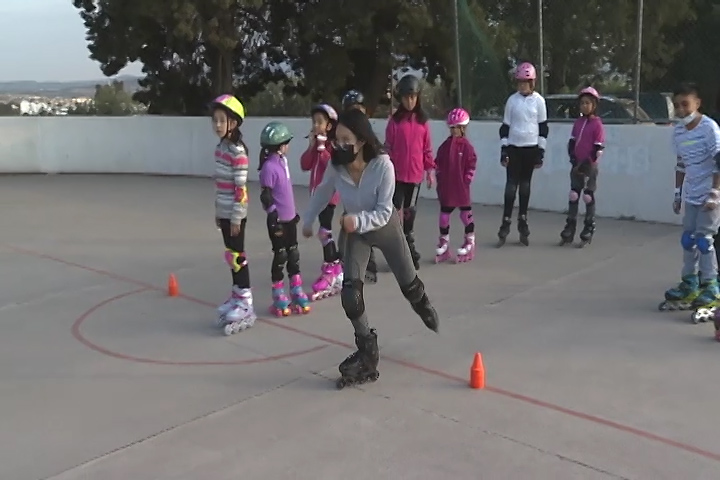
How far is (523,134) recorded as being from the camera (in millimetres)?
8578

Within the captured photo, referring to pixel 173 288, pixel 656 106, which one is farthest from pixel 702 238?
pixel 656 106

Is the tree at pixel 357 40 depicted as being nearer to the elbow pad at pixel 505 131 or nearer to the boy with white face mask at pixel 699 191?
the elbow pad at pixel 505 131

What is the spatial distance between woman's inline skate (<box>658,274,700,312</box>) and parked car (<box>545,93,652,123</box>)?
4996mm

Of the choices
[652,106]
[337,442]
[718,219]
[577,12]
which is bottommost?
[337,442]

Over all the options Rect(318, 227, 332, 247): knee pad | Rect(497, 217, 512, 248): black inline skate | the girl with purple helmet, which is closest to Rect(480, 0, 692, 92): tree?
the girl with purple helmet

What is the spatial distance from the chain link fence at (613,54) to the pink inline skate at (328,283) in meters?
4.70

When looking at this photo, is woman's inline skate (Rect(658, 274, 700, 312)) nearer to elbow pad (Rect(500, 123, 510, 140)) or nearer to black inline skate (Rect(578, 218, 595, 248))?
black inline skate (Rect(578, 218, 595, 248))

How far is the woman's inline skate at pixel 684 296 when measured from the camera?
6305mm

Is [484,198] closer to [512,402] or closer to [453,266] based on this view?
[453,266]

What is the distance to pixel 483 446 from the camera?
4.01 m

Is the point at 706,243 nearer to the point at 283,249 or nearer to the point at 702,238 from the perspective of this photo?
the point at 702,238

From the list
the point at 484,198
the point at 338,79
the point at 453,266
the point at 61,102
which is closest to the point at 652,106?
the point at 484,198

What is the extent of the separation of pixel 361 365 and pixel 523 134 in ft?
14.9

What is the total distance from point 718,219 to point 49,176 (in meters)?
14.6
